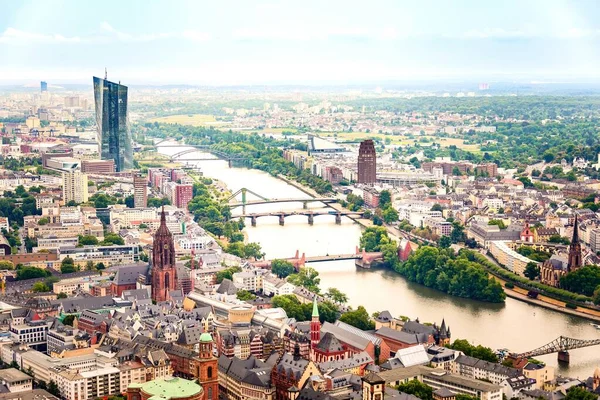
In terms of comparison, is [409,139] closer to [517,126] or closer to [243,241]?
[517,126]

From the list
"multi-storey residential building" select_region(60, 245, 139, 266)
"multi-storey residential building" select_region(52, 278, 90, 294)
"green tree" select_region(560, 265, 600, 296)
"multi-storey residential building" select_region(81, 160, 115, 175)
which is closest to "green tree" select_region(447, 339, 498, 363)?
"green tree" select_region(560, 265, 600, 296)

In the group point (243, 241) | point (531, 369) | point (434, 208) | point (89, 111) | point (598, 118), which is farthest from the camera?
point (89, 111)

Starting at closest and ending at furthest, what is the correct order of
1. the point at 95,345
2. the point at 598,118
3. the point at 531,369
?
the point at 531,369
the point at 95,345
the point at 598,118

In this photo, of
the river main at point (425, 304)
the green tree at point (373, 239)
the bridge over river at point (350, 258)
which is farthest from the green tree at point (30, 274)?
the green tree at point (373, 239)

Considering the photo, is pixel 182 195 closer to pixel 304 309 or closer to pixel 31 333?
pixel 304 309

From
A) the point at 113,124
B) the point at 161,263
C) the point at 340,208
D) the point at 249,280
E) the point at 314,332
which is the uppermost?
the point at 113,124

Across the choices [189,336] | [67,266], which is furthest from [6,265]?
[189,336]

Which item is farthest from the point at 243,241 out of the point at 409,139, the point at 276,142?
the point at 409,139
